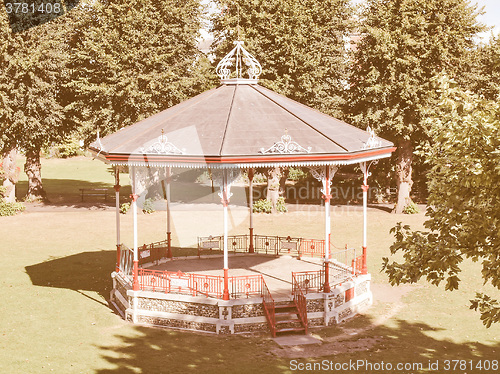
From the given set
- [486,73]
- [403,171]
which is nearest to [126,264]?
[403,171]

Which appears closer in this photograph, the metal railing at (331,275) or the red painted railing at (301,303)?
the red painted railing at (301,303)

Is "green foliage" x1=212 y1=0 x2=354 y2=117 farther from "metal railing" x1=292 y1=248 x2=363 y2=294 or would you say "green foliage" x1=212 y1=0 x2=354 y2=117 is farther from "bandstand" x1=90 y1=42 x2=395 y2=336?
"metal railing" x1=292 y1=248 x2=363 y2=294

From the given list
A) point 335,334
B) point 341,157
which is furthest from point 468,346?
point 341,157

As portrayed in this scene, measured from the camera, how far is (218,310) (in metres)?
22.4

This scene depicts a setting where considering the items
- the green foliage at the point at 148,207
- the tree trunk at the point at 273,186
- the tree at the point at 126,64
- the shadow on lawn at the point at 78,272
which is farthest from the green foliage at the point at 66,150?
the shadow on lawn at the point at 78,272

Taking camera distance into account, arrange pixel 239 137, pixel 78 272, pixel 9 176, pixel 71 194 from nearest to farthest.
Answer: pixel 239 137, pixel 78 272, pixel 9 176, pixel 71 194

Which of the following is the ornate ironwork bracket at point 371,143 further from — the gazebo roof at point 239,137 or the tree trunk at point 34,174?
the tree trunk at point 34,174

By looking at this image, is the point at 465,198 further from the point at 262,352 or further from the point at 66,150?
the point at 66,150

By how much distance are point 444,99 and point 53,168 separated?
73341 millimetres

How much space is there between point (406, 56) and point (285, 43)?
8.52m

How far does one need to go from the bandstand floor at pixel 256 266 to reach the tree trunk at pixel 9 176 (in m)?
24.0

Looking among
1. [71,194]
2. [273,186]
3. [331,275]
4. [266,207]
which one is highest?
[273,186]

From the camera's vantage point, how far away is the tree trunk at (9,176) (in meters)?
48.7

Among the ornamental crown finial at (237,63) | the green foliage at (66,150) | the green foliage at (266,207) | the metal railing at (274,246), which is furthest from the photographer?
the green foliage at (66,150)
